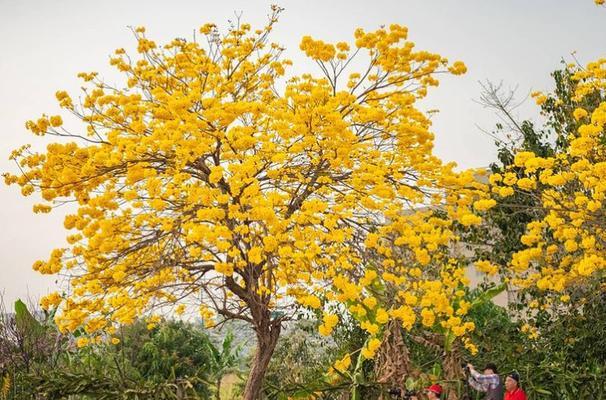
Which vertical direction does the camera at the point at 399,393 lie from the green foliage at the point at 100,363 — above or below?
below

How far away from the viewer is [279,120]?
7926 mm

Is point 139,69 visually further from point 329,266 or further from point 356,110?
point 329,266

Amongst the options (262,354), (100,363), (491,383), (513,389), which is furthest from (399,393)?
(100,363)

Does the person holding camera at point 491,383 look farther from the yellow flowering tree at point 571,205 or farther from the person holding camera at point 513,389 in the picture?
the yellow flowering tree at point 571,205

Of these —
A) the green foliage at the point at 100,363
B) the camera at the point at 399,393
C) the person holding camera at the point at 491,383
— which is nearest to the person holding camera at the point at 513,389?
the person holding camera at the point at 491,383

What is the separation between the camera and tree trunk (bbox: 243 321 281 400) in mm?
8695

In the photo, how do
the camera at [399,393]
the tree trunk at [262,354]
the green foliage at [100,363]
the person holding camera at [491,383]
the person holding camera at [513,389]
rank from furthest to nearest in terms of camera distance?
1. the tree trunk at [262,354]
2. the person holding camera at [491,383]
3. the camera at [399,393]
4. the person holding camera at [513,389]
5. the green foliage at [100,363]

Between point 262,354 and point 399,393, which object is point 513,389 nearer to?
point 399,393

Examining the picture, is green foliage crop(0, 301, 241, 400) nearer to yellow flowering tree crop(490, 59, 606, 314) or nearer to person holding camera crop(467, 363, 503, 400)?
person holding camera crop(467, 363, 503, 400)

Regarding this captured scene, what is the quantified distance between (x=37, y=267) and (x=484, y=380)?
16.5 ft

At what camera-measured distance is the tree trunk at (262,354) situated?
8.70 m

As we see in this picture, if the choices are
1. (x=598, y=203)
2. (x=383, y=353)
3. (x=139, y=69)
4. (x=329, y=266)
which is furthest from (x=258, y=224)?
(x=598, y=203)

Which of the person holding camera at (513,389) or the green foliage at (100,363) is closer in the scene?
the green foliage at (100,363)

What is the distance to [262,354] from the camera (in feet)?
29.4
